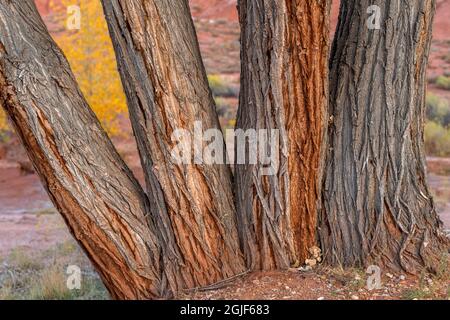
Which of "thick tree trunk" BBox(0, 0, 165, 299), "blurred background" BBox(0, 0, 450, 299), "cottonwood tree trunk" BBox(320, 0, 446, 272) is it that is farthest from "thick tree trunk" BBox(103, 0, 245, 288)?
"blurred background" BBox(0, 0, 450, 299)

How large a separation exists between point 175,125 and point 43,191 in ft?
30.5

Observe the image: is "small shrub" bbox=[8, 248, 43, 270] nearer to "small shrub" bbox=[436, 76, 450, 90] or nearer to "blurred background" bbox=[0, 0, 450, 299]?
"blurred background" bbox=[0, 0, 450, 299]

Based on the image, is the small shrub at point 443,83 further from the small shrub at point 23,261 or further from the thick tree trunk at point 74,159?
the thick tree trunk at point 74,159

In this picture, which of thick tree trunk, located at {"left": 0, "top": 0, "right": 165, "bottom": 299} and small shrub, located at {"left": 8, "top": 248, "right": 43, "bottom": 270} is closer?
thick tree trunk, located at {"left": 0, "top": 0, "right": 165, "bottom": 299}

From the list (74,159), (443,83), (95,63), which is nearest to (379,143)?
(74,159)

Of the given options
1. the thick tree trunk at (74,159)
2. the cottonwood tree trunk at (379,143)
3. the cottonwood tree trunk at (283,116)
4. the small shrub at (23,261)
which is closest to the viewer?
the thick tree trunk at (74,159)

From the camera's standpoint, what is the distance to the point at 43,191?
12.6 meters

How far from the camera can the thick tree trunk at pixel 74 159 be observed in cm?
373

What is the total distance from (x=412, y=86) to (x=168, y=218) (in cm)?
168

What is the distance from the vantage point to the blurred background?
700 centimetres

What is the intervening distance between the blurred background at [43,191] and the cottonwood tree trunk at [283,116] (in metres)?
2.58

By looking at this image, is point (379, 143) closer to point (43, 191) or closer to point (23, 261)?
point (23, 261)

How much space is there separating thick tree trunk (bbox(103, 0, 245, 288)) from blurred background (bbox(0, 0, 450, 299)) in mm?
2371

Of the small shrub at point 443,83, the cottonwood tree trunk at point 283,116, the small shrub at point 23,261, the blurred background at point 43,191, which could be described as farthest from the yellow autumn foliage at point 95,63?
the small shrub at point 443,83
